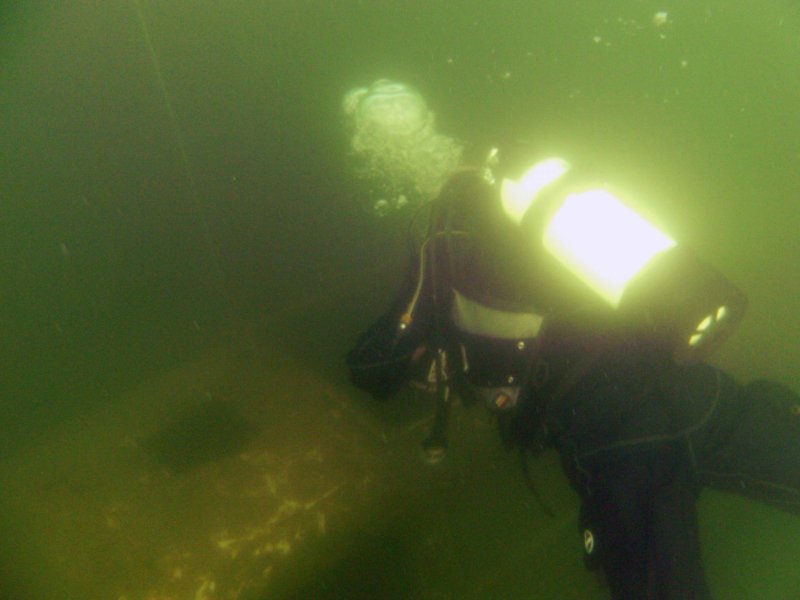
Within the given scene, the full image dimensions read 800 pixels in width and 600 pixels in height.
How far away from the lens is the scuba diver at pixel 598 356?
53.1 inches

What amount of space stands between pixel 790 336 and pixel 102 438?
496 centimetres

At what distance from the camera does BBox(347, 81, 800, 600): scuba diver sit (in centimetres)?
135

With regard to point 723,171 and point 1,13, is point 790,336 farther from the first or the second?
point 1,13

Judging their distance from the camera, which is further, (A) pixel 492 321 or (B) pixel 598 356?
(A) pixel 492 321

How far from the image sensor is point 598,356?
1.58 meters

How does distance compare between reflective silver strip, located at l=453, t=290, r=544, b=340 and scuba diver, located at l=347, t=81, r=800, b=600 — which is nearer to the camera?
scuba diver, located at l=347, t=81, r=800, b=600

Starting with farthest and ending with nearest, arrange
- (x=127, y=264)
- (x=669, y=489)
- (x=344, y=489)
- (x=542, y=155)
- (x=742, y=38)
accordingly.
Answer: (x=127, y=264), (x=742, y=38), (x=344, y=489), (x=542, y=155), (x=669, y=489)

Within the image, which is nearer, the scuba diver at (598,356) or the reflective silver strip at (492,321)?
the scuba diver at (598,356)

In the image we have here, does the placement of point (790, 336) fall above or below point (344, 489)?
above

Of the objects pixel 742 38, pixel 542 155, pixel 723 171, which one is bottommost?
pixel 723 171

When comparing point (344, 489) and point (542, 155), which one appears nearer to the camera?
point (542, 155)

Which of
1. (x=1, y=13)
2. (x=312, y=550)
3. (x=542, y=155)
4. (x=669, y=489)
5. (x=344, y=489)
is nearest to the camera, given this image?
(x=669, y=489)

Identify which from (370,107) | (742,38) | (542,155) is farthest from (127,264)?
(742,38)

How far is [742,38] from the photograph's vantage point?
11.8ft
